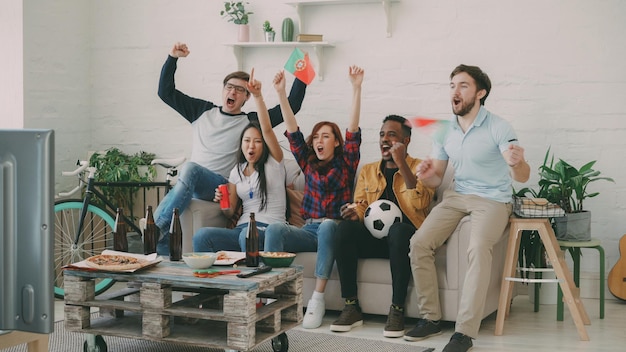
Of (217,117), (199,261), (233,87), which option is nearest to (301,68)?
(233,87)

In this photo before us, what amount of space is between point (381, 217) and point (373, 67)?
4.30 feet

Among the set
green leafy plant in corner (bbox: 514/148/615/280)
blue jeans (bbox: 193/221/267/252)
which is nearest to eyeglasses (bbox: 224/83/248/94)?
blue jeans (bbox: 193/221/267/252)

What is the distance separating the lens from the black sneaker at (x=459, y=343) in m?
3.35

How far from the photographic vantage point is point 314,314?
3.82 meters

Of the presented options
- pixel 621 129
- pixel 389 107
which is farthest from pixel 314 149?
pixel 621 129

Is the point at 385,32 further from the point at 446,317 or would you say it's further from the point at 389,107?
the point at 446,317

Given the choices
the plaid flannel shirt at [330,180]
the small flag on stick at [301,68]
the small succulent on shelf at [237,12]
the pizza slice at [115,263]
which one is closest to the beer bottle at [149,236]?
the pizza slice at [115,263]

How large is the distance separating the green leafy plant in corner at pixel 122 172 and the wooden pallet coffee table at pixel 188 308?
1.89m

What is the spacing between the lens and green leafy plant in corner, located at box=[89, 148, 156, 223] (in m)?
5.12

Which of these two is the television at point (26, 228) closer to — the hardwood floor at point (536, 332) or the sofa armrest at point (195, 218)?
the hardwood floor at point (536, 332)

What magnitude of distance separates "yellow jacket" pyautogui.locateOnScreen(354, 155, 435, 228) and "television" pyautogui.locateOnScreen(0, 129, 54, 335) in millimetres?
2960

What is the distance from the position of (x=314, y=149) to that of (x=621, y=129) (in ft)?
5.73

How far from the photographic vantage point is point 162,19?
534 cm

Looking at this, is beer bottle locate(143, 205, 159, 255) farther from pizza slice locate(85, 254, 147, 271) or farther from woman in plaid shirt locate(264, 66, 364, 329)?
woman in plaid shirt locate(264, 66, 364, 329)
